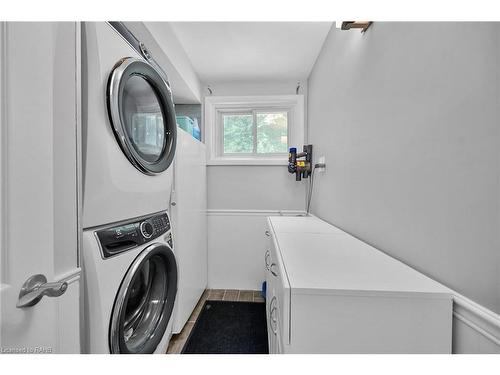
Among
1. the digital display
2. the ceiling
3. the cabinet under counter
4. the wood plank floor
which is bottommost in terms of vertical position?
the wood plank floor

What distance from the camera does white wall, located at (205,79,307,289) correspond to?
2520 millimetres

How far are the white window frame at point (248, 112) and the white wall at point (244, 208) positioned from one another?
73mm

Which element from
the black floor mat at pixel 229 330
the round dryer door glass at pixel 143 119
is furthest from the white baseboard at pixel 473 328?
the black floor mat at pixel 229 330

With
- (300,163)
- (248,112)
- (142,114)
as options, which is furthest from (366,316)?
(248,112)

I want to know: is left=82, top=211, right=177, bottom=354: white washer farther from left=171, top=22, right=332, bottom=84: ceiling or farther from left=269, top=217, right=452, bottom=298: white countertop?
left=171, top=22, right=332, bottom=84: ceiling

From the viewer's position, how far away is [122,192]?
0.88 metres

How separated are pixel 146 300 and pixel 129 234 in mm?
474

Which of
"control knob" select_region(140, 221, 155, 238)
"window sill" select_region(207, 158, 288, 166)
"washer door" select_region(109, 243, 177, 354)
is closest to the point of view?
"washer door" select_region(109, 243, 177, 354)

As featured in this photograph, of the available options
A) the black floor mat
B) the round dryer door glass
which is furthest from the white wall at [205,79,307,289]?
the round dryer door glass

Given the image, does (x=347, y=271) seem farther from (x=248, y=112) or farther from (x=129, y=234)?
(x=248, y=112)

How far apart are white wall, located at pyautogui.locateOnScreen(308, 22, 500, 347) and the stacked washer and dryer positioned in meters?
1.05

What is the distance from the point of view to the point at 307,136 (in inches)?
99.9

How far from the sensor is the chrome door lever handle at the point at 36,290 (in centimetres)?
46
